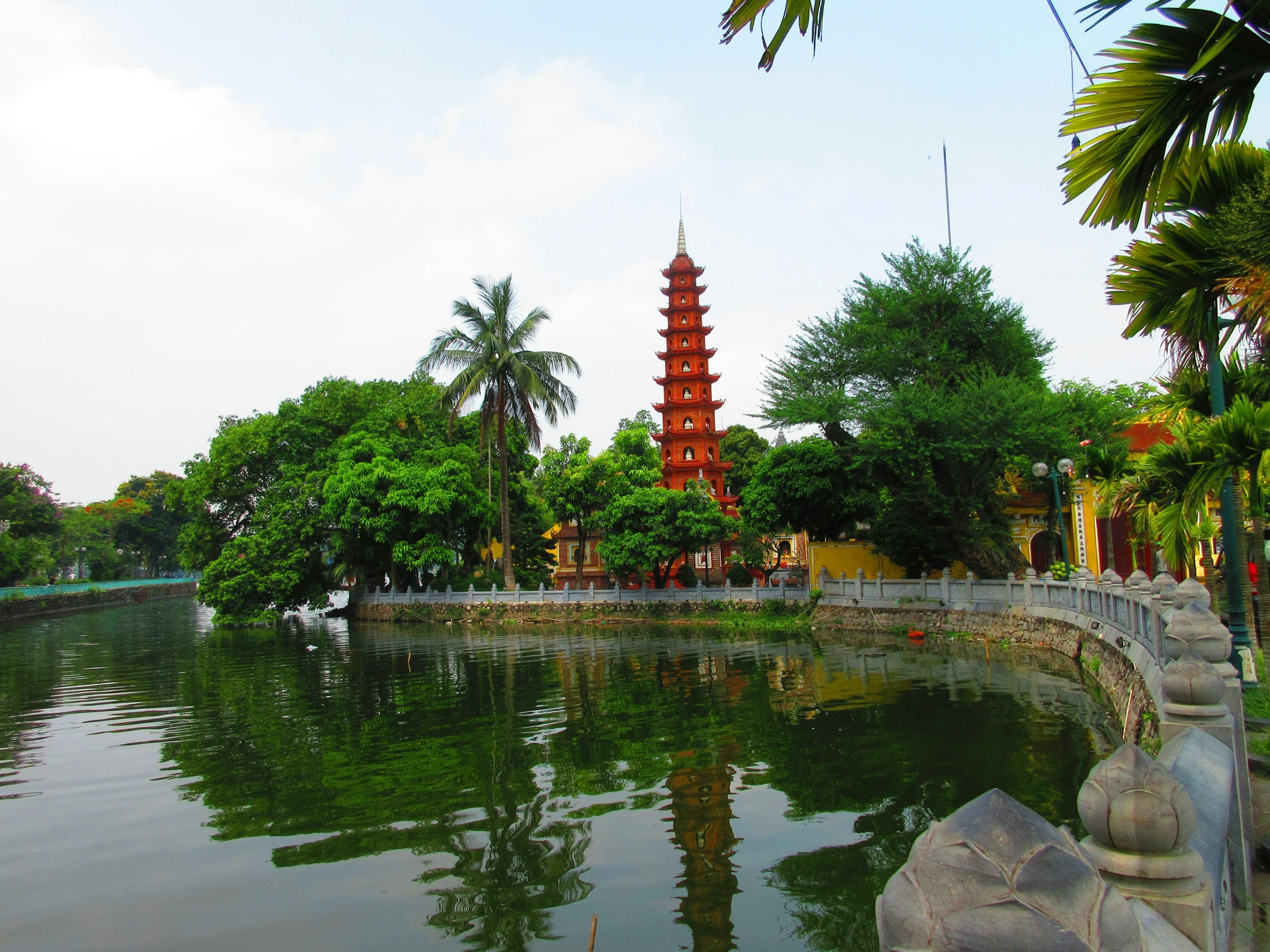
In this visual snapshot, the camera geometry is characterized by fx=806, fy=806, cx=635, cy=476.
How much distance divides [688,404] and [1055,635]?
2290cm

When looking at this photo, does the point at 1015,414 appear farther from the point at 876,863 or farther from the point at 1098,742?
the point at 876,863

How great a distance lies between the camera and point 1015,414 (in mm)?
21219

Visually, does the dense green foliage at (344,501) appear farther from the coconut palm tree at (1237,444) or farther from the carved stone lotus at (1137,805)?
the carved stone lotus at (1137,805)

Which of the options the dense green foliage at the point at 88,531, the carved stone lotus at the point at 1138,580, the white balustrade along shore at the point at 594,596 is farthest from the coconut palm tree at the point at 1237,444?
the dense green foliage at the point at 88,531

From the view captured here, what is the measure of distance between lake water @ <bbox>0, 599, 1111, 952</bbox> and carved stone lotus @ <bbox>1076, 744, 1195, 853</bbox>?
379 cm

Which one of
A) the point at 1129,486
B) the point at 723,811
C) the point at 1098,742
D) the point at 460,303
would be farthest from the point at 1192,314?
the point at 460,303

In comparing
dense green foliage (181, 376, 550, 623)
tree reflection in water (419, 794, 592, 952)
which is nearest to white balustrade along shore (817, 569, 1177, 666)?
tree reflection in water (419, 794, 592, 952)

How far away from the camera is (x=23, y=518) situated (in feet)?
128

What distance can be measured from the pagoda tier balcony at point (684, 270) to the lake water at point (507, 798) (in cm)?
2649

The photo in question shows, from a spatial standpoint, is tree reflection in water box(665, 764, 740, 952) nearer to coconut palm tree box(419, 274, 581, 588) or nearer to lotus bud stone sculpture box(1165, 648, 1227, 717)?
lotus bud stone sculpture box(1165, 648, 1227, 717)

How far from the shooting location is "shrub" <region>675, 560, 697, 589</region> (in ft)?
103

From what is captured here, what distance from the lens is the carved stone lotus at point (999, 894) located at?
4.24 ft

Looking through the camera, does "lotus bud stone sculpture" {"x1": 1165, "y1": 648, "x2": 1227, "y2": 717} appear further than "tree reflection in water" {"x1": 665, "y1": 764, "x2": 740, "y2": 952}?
No

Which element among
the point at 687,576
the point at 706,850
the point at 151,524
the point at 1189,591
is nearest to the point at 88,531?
the point at 151,524
